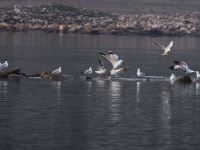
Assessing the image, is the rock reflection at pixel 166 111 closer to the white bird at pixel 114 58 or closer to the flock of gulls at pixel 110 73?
the flock of gulls at pixel 110 73

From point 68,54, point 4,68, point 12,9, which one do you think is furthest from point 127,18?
point 4,68

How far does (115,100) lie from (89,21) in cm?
9146

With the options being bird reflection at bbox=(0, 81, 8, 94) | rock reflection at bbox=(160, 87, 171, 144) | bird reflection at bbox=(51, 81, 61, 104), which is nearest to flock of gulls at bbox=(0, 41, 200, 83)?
bird reflection at bbox=(51, 81, 61, 104)

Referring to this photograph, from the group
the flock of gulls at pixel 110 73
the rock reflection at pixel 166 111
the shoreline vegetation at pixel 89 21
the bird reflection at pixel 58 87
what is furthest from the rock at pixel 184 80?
→ the shoreline vegetation at pixel 89 21

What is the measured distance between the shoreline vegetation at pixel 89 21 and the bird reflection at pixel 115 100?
69.8 m

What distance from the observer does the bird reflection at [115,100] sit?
28609 mm

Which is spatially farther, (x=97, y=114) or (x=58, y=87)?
(x=58, y=87)

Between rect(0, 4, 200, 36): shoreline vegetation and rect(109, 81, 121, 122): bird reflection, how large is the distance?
69842 millimetres

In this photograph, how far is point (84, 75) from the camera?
41969mm

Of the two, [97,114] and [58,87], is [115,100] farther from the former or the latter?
[58,87]

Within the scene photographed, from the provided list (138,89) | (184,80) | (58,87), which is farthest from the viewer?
(184,80)

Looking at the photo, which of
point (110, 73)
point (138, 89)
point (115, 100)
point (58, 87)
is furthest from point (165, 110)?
point (110, 73)

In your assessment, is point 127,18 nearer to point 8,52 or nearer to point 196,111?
point 8,52

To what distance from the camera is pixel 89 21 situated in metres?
124
